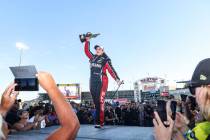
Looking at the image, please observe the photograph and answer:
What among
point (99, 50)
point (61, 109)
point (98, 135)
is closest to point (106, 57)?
point (99, 50)

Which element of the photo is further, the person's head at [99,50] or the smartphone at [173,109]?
the person's head at [99,50]

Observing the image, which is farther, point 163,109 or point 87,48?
point 87,48

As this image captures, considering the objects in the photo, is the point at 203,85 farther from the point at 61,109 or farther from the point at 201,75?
the point at 61,109

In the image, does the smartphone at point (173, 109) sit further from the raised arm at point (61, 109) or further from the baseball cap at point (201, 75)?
the raised arm at point (61, 109)

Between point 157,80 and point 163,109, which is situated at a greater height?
point 157,80

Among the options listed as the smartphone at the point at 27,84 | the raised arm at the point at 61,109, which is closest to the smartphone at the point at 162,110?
the raised arm at the point at 61,109

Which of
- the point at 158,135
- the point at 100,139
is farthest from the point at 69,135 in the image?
the point at 100,139

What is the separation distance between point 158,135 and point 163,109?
234 mm

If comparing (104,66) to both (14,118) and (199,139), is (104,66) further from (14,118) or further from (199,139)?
(199,139)

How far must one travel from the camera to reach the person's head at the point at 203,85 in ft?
5.96

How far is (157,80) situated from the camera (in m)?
67.6

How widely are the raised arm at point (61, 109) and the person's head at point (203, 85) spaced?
76 cm

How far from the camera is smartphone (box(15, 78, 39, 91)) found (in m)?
1.97

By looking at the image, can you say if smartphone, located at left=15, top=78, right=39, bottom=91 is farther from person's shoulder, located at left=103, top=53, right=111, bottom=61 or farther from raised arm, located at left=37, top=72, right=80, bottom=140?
person's shoulder, located at left=103, top=53, right=111, bottom=61
